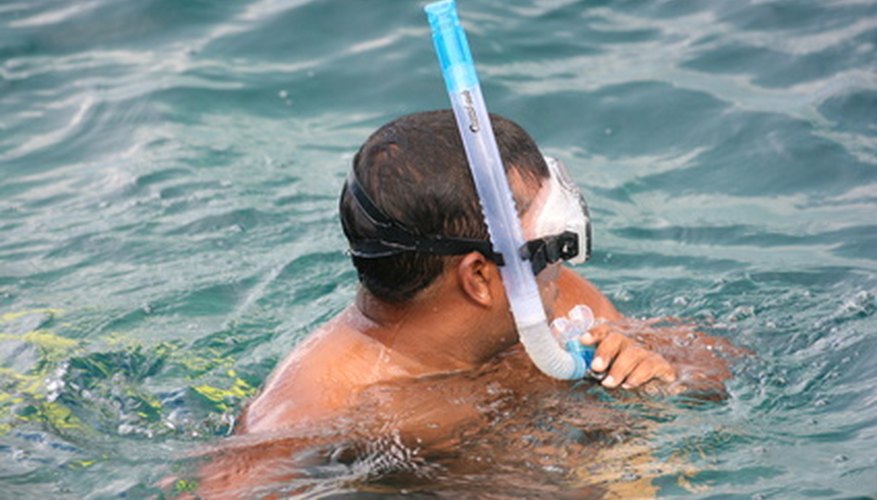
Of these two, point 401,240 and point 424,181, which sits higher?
point 424,181

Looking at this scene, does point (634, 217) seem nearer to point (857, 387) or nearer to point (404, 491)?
point (857, 387)

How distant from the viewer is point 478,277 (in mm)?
4137

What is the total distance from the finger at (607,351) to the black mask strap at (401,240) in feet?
1.68

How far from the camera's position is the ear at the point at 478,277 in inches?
161

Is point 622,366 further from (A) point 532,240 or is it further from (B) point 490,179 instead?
(B) point 490,179

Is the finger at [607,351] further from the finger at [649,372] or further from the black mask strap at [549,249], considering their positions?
the black mask strap at [549,249]

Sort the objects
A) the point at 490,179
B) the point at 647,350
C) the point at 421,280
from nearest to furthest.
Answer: the point at 490,179
the point at 421,280
the point at 647,350

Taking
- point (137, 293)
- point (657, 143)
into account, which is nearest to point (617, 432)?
point (137, 293)

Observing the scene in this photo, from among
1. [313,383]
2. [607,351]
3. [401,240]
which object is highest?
[401,240]

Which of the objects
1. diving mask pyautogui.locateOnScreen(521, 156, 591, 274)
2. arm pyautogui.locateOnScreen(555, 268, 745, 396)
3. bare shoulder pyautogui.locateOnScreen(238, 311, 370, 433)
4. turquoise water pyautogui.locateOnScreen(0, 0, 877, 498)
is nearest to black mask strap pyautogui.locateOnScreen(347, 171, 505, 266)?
diving mask pyautogui.locateOnScreen(521, 156, 591, 274)

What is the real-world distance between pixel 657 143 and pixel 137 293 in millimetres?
3047

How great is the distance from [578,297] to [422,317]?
3.03 ft

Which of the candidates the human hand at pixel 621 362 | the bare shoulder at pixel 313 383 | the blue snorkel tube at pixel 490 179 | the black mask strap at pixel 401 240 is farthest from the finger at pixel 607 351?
the bare shoulder at pixel 313 383

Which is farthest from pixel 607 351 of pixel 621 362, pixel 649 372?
pixel 649 372
